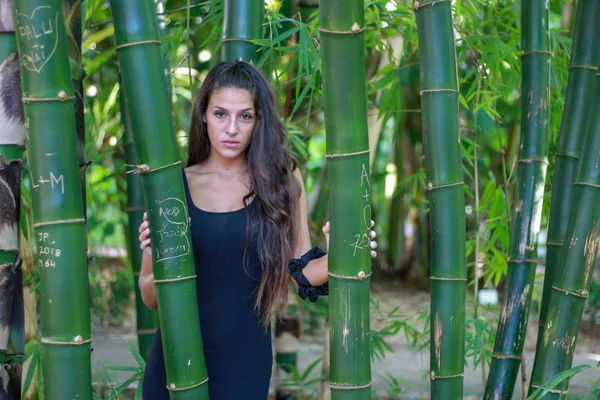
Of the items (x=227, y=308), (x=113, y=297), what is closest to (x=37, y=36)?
(x=227, y=308)

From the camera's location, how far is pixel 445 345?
153 cm

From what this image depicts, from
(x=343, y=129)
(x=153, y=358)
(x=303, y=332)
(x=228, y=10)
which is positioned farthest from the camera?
(x=303, y=332)

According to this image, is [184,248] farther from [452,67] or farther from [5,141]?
[452,67]

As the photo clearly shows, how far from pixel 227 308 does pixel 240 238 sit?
0.14 metres

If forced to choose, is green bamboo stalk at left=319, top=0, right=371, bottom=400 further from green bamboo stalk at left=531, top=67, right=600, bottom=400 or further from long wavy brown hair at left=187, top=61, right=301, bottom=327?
green bamboo stalk at left=531, top=67, right=600, bottom=400

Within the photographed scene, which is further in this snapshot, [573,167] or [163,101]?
[573,167]

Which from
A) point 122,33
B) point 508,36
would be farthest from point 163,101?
point 508,36

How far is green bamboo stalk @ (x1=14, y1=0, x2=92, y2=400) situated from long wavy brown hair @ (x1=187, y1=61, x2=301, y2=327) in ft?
1.19

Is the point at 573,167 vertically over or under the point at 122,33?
under

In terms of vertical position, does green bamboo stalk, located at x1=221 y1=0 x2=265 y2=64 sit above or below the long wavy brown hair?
above

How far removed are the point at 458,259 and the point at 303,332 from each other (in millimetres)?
2876

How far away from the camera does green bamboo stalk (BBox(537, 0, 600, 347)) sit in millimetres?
1691

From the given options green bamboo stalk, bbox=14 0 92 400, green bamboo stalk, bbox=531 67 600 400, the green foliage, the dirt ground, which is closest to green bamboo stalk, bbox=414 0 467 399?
green bamboo stalk, bbox=531 67 600 400

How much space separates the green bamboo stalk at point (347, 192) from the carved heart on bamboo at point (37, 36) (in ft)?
1.34
